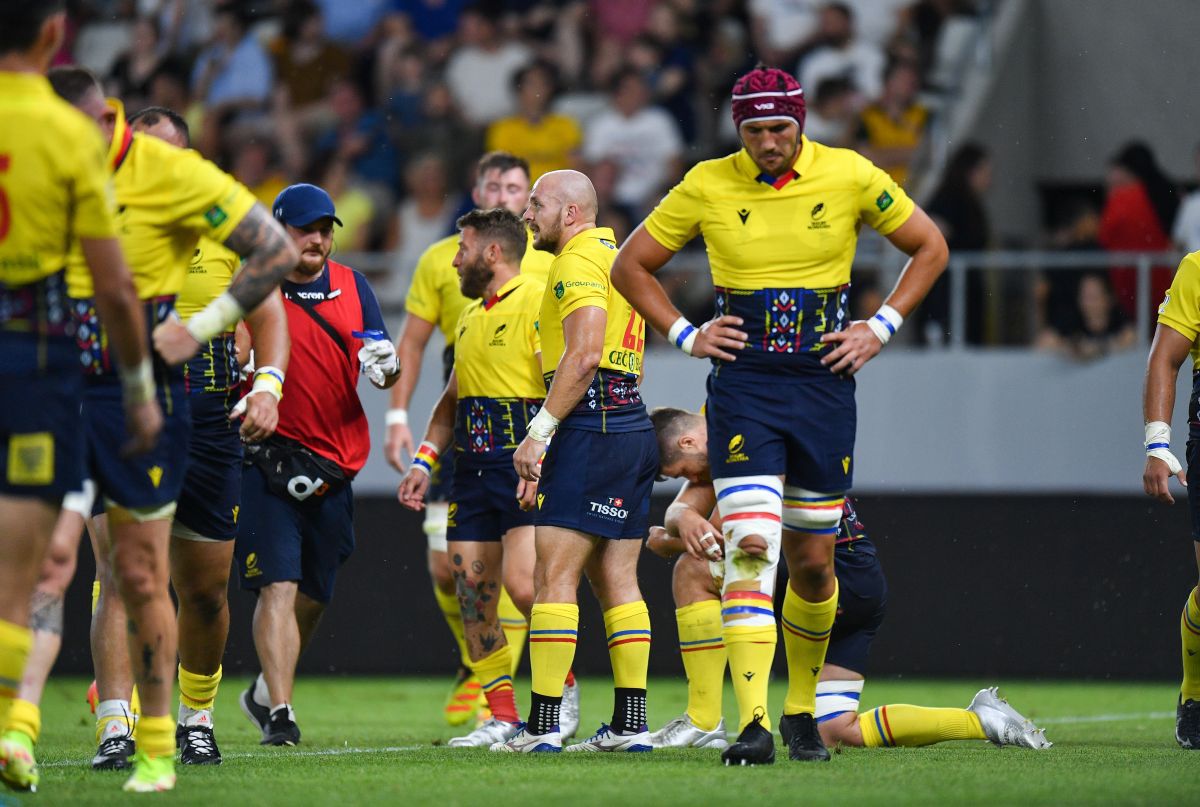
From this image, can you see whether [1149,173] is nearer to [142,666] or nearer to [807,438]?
[807,438]

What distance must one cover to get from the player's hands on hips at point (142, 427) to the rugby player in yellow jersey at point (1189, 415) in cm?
458

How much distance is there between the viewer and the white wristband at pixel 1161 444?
7.84 metres

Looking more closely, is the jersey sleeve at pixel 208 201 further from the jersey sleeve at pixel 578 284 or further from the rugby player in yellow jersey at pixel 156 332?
the jersey sleeve at pixel 578 284

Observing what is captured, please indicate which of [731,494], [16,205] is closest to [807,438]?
[731,494]

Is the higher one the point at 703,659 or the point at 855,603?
the point at 855,603

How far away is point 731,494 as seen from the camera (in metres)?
6.52

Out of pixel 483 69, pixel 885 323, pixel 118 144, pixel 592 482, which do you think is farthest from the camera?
pixel 483 69

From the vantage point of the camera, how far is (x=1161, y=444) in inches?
311

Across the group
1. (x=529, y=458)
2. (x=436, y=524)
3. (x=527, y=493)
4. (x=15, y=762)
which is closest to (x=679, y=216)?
(x=529, y=458)

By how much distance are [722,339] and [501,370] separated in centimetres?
192

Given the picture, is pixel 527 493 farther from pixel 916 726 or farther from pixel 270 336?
pixel 916 726

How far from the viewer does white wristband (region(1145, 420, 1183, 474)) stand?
784cm

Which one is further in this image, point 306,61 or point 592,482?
point 306,61

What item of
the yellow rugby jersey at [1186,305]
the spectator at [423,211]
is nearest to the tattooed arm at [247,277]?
the yellow rugby jersey at [1186,305]
